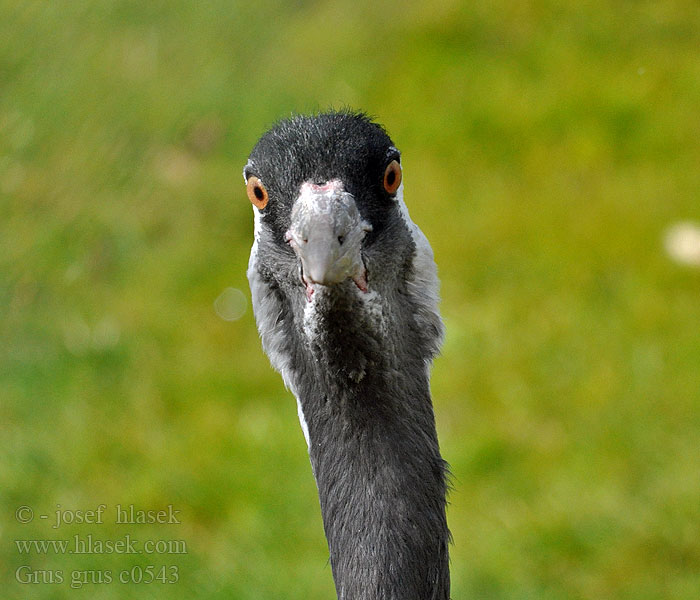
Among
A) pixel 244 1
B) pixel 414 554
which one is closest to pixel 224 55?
Result: pixel 244 1

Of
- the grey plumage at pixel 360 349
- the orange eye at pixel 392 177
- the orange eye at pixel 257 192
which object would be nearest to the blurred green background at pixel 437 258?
the orange eye at pixel 257 192

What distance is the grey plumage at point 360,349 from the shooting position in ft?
7.10

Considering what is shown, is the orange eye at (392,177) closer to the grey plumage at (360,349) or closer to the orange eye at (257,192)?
the grey plumage at (360,349)

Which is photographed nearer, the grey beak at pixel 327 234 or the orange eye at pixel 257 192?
the grey beak at pixel 327 234

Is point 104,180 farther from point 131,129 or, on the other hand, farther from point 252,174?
point 252,174

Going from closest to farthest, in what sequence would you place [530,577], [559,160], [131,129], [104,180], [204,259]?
[530,577] < [104,180] < [131,129] < [204,259] < [559,160]

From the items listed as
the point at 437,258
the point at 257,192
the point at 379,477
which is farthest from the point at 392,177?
the point at 437,258

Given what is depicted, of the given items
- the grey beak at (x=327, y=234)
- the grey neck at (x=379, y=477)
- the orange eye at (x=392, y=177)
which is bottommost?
the grey neck at (x=379, y=477)

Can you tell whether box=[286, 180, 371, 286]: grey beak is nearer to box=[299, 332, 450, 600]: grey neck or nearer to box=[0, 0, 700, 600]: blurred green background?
box=[299, 332, 450, 600]: grey neck

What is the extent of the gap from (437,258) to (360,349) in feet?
11.5

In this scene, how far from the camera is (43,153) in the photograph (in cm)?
371

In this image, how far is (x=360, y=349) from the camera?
2.21 meters

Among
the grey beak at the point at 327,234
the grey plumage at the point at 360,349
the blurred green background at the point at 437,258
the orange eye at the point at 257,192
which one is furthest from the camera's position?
the blurred green background at the point at 437,258

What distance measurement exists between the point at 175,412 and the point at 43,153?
5.73ft
